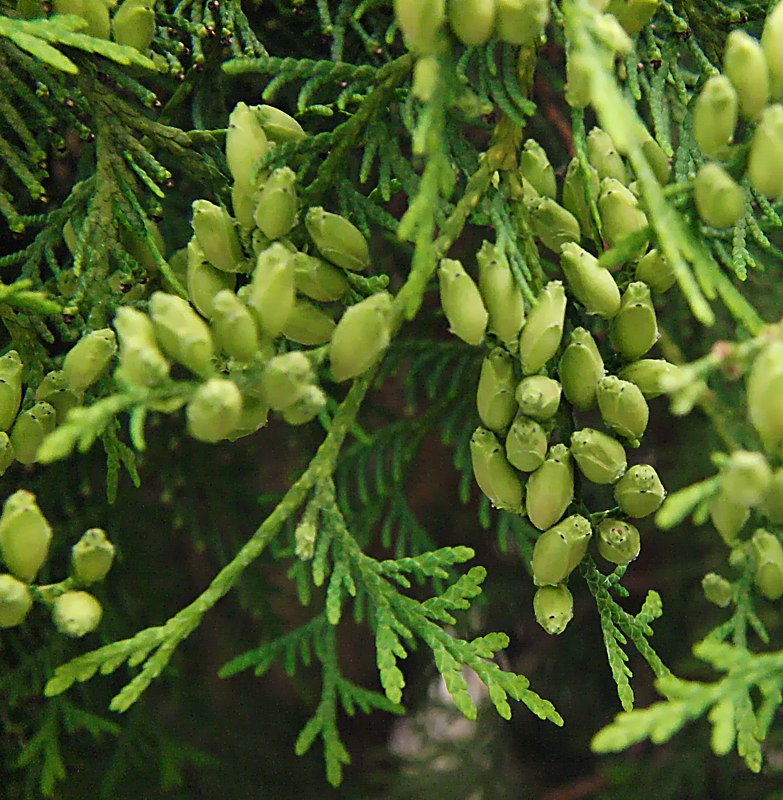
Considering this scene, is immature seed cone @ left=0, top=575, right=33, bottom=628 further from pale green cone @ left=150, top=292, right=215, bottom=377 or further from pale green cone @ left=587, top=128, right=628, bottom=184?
pale green cone @ left=587, top=128, right=628, bottom=184

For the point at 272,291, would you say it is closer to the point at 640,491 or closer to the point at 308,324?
the point at 308,324

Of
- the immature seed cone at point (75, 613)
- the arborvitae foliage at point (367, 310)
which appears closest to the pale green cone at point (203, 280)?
the arborvitae foliage at point (367, 310)

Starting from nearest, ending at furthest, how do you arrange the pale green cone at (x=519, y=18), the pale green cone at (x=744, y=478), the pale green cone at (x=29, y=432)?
the pale green cone at (x=744, y=478), the pale green cone at (x=519, y=18), the pale green cone at (x=29, y=432)

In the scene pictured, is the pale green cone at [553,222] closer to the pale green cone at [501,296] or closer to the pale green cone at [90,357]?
the pale green cone at [501,296]

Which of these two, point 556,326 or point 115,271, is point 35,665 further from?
point 556,326

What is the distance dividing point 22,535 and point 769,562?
0.52m

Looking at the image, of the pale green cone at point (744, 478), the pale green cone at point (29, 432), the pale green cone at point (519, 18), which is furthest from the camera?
the pale green cone at point (29, 432)

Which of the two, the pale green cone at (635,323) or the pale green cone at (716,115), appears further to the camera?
the pale green cone at (635,323)

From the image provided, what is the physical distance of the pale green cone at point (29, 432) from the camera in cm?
77

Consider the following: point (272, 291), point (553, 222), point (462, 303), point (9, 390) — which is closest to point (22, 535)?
point (9, 390)

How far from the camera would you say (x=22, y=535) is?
693 mm

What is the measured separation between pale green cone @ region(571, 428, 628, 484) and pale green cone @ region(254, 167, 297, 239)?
267 millimetres

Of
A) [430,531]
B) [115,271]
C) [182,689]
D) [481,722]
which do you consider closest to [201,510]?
[182,689]

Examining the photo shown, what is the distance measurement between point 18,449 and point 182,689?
2.43 ft
